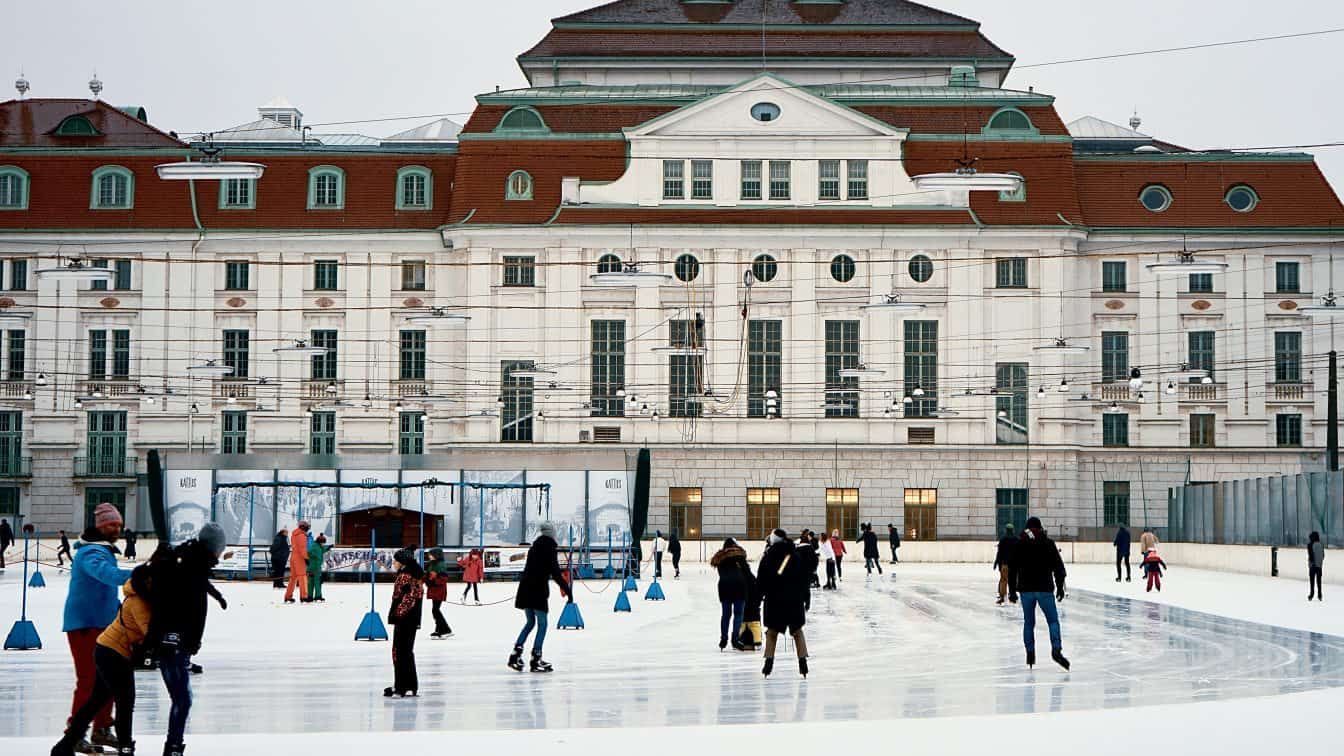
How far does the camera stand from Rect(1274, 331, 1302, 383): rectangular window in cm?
7731

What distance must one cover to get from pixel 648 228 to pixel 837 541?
2907cm

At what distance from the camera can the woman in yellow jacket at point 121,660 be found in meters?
13.8

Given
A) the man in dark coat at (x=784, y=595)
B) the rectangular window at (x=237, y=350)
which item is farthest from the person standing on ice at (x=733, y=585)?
the rectangular window at (x=237, y=350)

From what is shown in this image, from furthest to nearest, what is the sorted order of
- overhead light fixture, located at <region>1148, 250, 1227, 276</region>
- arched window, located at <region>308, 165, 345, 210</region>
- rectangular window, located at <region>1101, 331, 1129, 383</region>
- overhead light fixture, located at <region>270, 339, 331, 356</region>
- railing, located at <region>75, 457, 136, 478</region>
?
arched window, located at <region>308, 165, 345, 210</region>, rectangular window, located at <region>1101, 331, 1129, 383</region>, railing, located at <region>75, 457, 136, 478</region>, overhead light fixture, located at <region>270, 339, 331, 356</region>, overhead light fixture, located at <region>1148, 250, 1227, 276</region>

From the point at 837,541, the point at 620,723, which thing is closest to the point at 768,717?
the point at 620,723

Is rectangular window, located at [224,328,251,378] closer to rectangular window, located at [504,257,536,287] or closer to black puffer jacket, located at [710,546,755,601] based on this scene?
rectangular window, located at [504,257,536,287]

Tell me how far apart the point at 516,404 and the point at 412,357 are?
5.25 m

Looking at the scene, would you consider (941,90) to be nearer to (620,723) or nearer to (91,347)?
(91,347)

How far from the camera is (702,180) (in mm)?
76188

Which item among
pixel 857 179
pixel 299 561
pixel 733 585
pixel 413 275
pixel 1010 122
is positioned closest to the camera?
pixel 733 585

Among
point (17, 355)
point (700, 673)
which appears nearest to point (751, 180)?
point (17, 355)

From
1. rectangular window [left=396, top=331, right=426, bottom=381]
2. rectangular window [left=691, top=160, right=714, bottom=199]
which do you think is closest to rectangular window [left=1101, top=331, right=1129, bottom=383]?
rectangular window [left=691, top=160, right=714, bottom=199]

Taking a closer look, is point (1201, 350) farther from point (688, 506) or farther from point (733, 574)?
point (733, 574)

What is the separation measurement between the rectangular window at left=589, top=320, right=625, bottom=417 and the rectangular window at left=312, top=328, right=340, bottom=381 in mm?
10871
